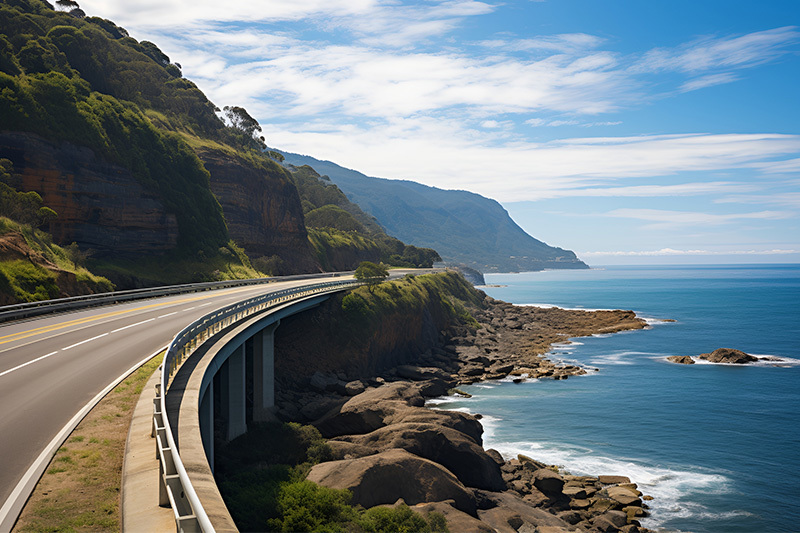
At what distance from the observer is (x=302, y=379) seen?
41.1m

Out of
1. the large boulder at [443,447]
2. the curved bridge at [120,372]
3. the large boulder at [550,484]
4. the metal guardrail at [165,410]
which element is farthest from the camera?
the large boulder at [550,484]

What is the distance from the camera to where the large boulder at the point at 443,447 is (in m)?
24.6

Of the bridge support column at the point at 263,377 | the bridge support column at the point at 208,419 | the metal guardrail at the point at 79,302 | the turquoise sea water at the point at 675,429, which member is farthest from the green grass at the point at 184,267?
the bridge support column at the point at 208,419

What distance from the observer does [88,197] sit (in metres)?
49.0

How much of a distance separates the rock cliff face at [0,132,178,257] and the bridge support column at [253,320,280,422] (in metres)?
24.6

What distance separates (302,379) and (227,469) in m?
19.4

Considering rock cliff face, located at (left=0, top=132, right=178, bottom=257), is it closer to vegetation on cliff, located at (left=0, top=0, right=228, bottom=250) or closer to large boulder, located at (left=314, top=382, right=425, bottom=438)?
vegetation on cliff, located at (left=0, top=0, right=228, bottom=250)

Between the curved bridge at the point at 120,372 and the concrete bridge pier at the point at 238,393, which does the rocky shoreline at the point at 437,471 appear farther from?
the curved bridge at the point at 120,372

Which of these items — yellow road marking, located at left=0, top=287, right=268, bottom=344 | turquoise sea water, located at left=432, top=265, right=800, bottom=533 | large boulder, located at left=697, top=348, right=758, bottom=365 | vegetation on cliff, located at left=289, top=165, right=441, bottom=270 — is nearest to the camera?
yellow road marking, located at left=0, top=287, right=268, bottom=344

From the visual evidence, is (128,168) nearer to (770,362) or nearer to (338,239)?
(338,239)

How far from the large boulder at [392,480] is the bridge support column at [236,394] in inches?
263

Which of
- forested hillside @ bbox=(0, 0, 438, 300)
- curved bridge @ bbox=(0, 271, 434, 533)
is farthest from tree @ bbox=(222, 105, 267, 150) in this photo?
curved bridge @ bbox=(0, 271, 434, 533)

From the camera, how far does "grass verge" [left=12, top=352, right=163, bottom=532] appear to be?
8242mm

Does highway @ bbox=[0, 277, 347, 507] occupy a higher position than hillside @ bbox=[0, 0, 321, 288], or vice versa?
hillside @ bbox=[0, 0, 321, 288]
